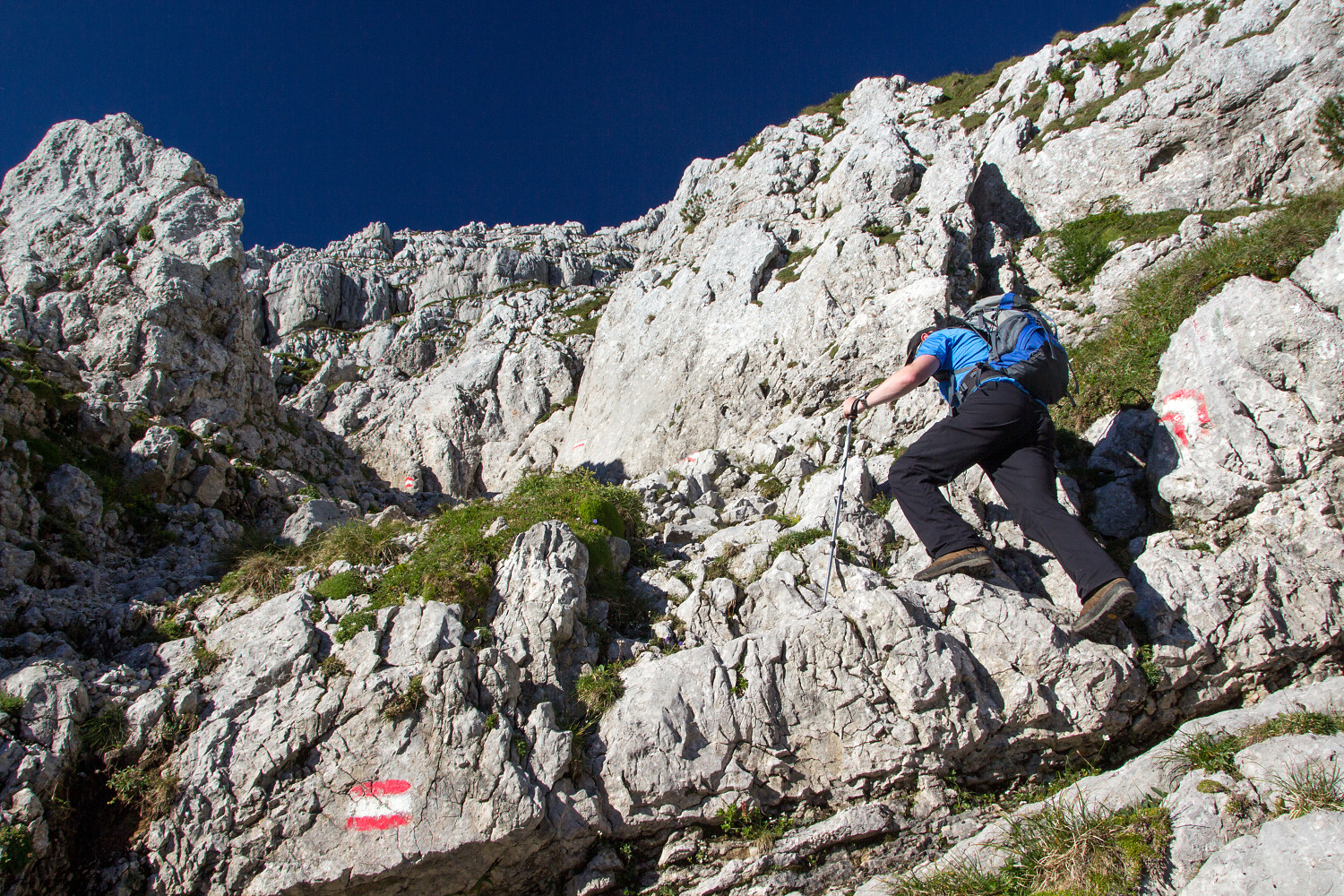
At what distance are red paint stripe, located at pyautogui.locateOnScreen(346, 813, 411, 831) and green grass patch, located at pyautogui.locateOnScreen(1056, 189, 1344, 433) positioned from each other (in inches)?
438

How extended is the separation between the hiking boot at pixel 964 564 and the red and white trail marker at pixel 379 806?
655 centimetres

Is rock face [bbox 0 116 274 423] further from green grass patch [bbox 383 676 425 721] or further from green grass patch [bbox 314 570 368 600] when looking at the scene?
green grass patch [bbox 383 676 425 721]

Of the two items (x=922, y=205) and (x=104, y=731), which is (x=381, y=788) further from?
(x=922, y=205)

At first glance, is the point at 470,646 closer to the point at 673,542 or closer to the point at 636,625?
the point at 636,625

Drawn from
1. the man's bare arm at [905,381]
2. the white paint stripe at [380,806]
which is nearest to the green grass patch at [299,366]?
the white paint stripe at [380,806]

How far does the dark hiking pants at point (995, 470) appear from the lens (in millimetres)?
7195

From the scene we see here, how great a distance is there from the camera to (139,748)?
22.0 feet

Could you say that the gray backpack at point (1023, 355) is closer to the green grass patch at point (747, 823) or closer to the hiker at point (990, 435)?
the hiker at point (990, 435)

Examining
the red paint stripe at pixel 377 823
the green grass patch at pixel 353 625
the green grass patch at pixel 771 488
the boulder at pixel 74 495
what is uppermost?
the boulder at pixel 74 495

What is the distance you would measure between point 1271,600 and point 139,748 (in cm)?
1300

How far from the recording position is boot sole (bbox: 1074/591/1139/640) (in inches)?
258

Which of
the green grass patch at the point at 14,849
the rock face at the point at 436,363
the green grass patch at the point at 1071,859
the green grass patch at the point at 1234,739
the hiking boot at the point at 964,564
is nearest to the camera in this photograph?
the green grass patch at the point at 1071,859

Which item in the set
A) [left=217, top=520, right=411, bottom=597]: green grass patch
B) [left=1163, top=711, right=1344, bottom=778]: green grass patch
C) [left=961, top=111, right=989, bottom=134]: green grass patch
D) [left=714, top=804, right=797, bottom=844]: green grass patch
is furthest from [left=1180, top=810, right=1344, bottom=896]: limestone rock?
[left=961, top=111, right=989, bottom=134]: green grass patch

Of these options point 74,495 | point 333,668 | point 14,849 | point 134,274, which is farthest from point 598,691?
point 134,274
